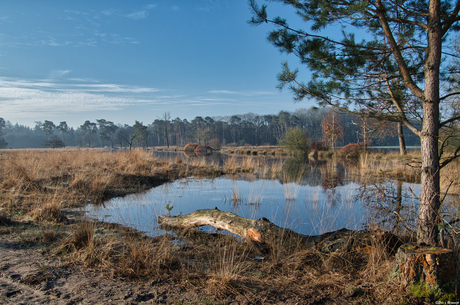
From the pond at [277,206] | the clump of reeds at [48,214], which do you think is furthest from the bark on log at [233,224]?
the clump of reeds at [48,214]

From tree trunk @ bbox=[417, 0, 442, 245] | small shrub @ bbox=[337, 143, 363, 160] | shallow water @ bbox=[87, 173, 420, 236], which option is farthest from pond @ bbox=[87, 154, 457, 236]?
small shrub @ bbox=[337, 143, 363, 160]

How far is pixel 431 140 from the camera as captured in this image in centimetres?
273

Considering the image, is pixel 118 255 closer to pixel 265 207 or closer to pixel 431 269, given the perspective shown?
pixel 431 269

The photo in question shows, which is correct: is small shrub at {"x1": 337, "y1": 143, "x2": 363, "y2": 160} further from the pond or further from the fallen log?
the fallen log

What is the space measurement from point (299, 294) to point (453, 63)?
424 cm

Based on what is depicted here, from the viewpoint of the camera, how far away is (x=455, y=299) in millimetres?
1939

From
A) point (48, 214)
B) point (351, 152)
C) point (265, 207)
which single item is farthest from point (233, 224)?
point (351, 152)

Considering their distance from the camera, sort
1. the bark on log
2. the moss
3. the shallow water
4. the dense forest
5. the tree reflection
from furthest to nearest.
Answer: the dense forest
the shallow water
the bark on log
the tree reflection
the moss

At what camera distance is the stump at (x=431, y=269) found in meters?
2.00

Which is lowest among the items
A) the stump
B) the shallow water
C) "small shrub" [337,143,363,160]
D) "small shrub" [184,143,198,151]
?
the shallow water

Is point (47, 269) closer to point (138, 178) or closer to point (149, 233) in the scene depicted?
point (149, 233)

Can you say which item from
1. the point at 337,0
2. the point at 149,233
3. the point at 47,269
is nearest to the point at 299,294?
the point at 47,269

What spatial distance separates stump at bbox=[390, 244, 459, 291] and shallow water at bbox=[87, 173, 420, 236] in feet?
4.37

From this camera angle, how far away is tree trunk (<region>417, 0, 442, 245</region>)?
2709 millimetres
